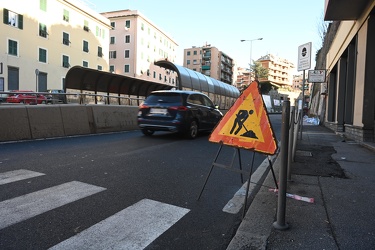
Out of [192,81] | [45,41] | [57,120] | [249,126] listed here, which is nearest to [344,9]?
[249,126]

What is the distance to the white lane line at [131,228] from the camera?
2709 mm

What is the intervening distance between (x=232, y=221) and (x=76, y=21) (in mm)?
43828

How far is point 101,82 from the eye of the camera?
16281 millimetres

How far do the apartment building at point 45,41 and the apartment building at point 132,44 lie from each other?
50.9ft

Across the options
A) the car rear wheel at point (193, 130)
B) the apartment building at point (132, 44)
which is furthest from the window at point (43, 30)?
the car rear wheel at point (193, 130)

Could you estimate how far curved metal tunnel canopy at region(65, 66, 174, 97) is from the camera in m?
14.9

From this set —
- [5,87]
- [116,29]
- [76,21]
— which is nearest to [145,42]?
[116,29]

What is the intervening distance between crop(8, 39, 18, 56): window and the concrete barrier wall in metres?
25.5

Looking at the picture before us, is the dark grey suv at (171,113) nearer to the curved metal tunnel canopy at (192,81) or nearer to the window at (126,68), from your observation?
the curved metal tunnel canopy at (192,81)

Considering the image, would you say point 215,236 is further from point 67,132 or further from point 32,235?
point 67,132

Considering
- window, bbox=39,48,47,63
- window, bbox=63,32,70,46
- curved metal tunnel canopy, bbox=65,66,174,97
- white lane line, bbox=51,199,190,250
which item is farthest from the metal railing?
window, bbox=63,32,70,46

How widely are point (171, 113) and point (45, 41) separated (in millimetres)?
32602

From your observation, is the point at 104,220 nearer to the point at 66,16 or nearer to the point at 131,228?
the point at 131,228

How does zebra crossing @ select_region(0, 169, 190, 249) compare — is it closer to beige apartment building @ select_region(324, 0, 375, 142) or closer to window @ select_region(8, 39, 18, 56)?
beige apartment building @ select_region(324, 0, 375, 142)
